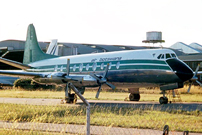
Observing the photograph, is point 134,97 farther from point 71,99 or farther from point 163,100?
point 71,99

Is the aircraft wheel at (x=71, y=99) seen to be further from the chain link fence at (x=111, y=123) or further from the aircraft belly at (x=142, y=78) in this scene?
the chain link fence at (x=111, y=123)

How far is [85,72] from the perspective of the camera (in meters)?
32.0

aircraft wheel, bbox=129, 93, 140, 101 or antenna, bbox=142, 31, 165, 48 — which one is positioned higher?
antenna, bbox=142, 31, 165, 48

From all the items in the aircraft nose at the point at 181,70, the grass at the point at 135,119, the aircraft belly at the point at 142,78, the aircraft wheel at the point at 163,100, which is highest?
the aircraft nose at the point at 181,70

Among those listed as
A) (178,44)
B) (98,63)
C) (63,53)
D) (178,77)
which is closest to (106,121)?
(178,77)

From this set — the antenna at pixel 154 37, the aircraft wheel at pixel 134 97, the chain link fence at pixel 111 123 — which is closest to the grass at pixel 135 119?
the chain link fence at pixel 111 123

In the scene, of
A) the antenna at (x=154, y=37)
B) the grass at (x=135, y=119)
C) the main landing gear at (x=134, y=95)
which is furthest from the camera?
the antenna at (x=154, y=37)

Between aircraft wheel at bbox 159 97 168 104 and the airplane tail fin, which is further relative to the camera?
the airplane tail fin

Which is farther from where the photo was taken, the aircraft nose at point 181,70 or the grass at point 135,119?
the aircraft nose at point 181,70

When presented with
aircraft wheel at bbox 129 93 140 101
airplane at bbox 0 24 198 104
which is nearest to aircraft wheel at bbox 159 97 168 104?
airplane at bbox 0 24 198 104

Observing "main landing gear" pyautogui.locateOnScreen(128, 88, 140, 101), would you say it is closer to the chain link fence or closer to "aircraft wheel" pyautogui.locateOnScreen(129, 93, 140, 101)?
"aircraft wheel" pyautogui.locateOnScreen(129, 93, 140, 101)

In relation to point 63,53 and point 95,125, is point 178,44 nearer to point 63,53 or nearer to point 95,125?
point 63,53

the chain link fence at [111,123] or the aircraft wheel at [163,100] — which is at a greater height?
the chain link fence at [111,123]

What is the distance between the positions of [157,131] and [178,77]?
1204 cm
